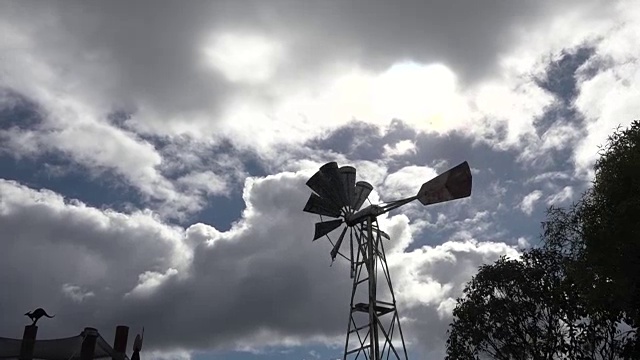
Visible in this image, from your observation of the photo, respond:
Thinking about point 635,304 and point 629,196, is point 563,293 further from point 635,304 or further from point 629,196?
point 629,196

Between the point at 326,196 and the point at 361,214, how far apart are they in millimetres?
1904

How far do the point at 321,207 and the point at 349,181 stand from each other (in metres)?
1.75

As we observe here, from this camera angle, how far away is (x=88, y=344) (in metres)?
29.2

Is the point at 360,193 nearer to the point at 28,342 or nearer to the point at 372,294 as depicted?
the point at 372,294

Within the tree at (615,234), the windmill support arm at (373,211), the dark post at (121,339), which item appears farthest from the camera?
the dark post at (121,339)

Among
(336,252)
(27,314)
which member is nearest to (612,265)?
(336,252)

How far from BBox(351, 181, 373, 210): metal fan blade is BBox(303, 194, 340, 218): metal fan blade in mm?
856

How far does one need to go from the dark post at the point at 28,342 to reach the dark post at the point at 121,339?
438 cm

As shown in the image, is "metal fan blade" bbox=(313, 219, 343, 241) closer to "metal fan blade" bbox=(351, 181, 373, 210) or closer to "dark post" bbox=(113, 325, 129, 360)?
"metal fan blade" bbox=(351, 181, 373, 210)

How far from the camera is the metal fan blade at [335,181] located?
29.5 metres

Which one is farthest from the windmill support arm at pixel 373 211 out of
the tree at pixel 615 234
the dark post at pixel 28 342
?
the dark post at pixel 28 342

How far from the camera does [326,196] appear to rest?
29547mm

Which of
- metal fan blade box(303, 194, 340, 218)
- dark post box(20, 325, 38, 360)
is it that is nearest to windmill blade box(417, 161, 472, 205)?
metal fan blade box(303, 194, 340, 218)

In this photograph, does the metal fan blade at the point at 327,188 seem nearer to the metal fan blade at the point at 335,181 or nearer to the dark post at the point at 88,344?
the metal fan blade at the point at 335,181
